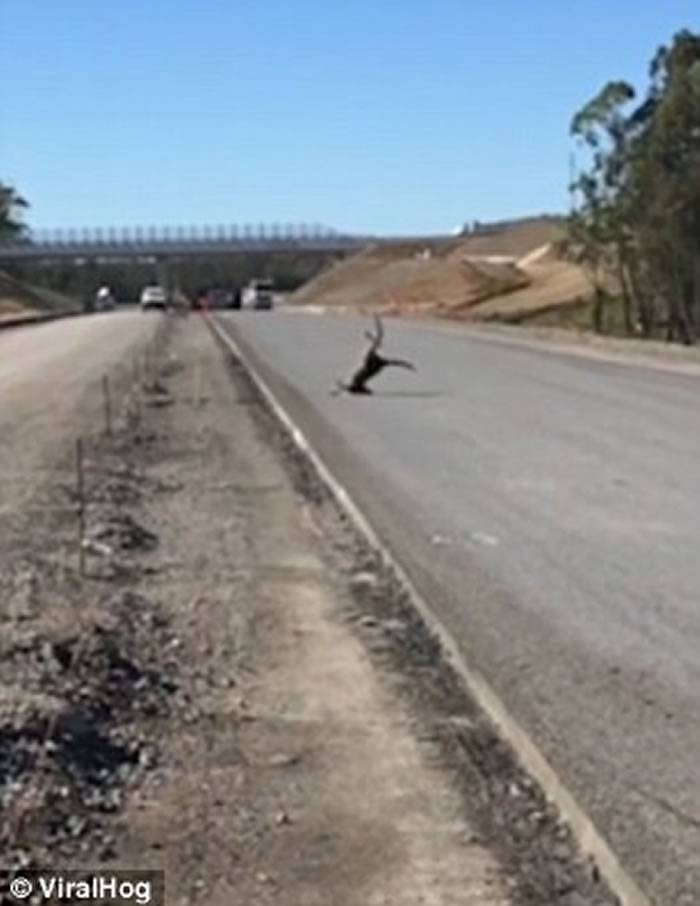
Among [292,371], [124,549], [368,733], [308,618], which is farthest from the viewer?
[292,371]

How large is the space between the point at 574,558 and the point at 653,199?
57149 mm

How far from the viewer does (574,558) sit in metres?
16.0

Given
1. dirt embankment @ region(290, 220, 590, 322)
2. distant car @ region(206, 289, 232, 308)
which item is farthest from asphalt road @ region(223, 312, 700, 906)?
distant car @ region(206, 289, 232, 308)

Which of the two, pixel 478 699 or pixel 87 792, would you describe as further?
pixel 478 699

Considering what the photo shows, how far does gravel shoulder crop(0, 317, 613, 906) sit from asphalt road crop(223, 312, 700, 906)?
31 centimetres

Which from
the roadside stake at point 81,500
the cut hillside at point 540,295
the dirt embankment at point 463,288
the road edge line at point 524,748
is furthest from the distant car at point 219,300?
the road edge line at point 524,748

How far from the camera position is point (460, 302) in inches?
6043

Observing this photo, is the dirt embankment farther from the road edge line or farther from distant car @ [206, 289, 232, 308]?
the road edge line

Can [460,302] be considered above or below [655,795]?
below

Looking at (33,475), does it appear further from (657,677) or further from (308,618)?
(657,677)

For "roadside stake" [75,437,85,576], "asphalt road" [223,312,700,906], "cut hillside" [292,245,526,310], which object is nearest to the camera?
"asphalt road" [223,312,700,906]

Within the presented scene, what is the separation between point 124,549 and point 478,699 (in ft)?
21.7

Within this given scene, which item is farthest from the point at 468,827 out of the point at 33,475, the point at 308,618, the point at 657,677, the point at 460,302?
the point at 460,302

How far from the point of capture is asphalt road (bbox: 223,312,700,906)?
8.95 m
